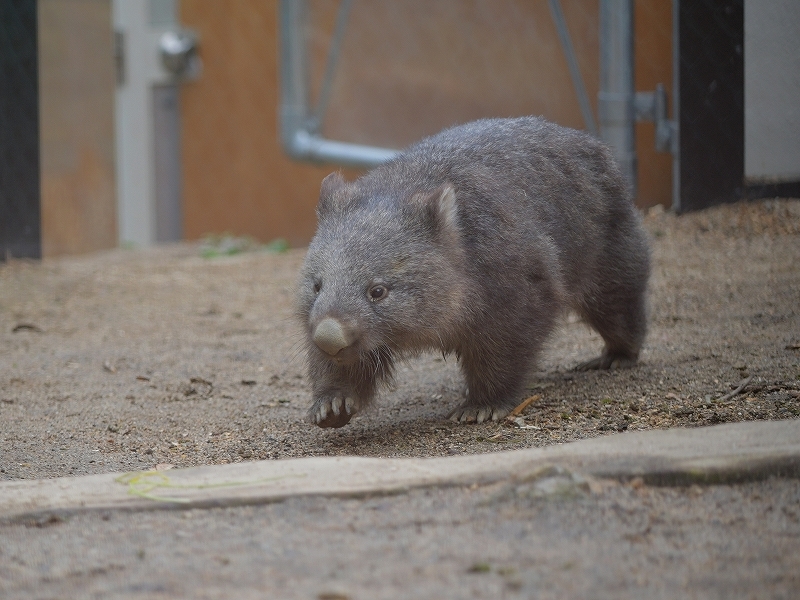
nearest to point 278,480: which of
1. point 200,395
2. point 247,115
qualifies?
point 200,395

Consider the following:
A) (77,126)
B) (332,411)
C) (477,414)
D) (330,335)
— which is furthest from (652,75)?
(77,126)

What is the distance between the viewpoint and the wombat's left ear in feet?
12.6

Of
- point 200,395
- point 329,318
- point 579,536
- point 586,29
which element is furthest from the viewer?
point 586,29

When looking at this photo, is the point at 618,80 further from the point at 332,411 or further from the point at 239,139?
the point at 239,139

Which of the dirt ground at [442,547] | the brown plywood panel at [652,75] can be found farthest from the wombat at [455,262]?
the brown plywood panel at [652,75]

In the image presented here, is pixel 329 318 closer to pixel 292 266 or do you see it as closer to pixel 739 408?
pixel 739 408

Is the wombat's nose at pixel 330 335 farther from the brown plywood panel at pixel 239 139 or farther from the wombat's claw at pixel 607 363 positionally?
the brown plywood panel at pixel 239 139

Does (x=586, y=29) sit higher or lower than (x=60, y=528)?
higher

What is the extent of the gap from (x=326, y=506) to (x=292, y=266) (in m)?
5.13

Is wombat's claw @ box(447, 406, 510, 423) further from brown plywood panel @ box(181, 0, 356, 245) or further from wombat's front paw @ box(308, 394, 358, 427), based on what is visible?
brown plywood panel @ box(181, 0, 356, 245)

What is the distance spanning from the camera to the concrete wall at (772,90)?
483 centimetres

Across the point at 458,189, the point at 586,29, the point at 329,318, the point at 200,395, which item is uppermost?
the point at 586,29

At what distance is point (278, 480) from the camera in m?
2.73

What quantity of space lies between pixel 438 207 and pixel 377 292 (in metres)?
0.39
